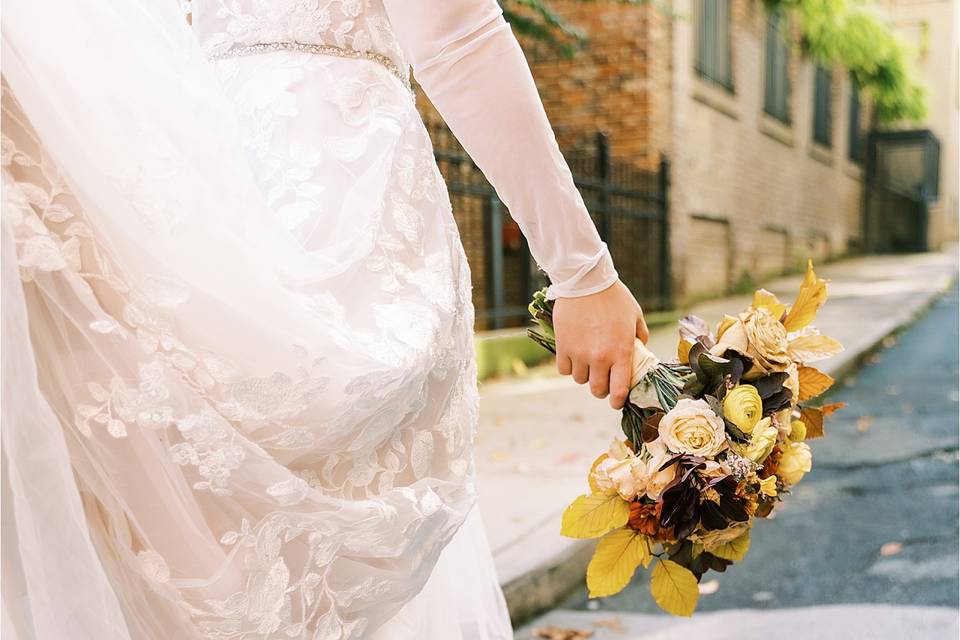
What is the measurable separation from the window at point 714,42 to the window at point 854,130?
10104 millimetres

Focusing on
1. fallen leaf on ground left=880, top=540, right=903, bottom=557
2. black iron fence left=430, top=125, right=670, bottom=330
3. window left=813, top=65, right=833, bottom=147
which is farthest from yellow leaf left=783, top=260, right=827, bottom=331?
window left=813, top=65, right=833, bottom=147

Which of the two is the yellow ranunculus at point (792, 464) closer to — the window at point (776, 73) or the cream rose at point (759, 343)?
the cream rose at point (759, 343)

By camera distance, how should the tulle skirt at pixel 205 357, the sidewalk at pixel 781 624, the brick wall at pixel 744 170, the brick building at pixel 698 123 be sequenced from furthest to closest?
the brick wall at pixel 744 170, the brick building at pixel 698 123, the sidewalk at pixel 781 624, the tulle skirt at pixel 205 357

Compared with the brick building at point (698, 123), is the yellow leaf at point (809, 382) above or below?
below

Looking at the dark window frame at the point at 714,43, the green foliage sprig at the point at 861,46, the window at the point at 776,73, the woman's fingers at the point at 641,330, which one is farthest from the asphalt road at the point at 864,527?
the green foliage sprig at the point at 861,46

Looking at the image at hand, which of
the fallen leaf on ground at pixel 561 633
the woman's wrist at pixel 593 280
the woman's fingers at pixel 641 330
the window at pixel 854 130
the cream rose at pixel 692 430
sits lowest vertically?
the fallen leaf on ground at pixel 561 633

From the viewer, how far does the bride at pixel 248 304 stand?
1.04m

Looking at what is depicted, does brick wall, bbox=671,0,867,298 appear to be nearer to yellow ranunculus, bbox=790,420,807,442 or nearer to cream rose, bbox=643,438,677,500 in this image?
yellow ranunculus, bbox=790,420,807,442

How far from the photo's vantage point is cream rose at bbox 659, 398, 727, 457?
5.13ft

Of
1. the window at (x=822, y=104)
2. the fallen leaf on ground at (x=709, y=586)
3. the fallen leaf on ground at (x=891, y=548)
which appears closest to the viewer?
the fallen leaf on ground at (x=709, y=586)

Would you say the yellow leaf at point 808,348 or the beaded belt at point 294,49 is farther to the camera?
the yellow leaf at point 808,348

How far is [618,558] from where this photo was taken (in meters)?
1.66

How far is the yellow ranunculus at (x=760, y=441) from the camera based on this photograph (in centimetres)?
161

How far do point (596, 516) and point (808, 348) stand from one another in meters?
0.50
